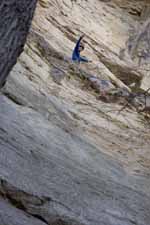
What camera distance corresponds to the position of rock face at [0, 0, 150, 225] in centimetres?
511

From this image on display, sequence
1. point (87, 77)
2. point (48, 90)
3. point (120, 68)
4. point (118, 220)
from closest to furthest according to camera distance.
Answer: point (118, 220)
point (48, 90)
point (87, 77)
point (120, 68)

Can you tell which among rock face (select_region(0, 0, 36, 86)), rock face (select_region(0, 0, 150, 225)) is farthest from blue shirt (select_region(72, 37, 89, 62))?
rock face (select_region(0, 0, 36, 86))

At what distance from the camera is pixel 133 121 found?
9.01 m

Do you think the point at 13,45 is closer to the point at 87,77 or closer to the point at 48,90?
the point at 48,90

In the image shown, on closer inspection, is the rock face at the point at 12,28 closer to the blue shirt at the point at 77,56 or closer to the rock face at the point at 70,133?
the rock face at the point at 70,133

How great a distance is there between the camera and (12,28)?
2.26 meters

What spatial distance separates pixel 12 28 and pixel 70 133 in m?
5.01

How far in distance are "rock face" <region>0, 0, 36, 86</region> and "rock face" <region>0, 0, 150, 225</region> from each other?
7.93 feet

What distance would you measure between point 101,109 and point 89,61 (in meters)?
1.62

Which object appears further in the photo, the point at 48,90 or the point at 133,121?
the point at 133,121

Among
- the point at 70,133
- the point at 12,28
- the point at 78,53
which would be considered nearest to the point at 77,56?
the point at 78,53

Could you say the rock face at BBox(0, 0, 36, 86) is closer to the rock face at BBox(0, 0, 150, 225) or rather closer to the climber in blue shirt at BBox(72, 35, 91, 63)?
the rock face at BBox(0, 0, 150, 225)

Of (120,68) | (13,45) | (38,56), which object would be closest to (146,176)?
(38,56)

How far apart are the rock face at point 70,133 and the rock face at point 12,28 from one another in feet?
7.93
